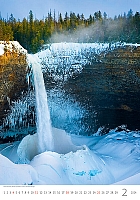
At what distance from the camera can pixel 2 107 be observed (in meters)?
1.72

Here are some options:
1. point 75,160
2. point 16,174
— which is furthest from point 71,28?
point 16,174

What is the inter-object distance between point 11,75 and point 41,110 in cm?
26

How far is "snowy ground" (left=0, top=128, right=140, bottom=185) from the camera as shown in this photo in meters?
1.41

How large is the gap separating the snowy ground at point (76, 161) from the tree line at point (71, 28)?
1.75 feet

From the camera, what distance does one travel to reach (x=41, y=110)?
5.55ft

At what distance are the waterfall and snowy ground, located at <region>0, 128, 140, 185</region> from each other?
0.04 meters

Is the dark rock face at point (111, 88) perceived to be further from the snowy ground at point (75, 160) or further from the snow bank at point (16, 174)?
the snow bank at point (16, 174)

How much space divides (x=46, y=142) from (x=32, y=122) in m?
0.15

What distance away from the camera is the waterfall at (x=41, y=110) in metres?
1.66

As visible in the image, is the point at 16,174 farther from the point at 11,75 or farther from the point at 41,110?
the point at 11,75

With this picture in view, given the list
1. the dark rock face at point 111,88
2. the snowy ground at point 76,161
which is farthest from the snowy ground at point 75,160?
the dark rock face at point 111,88

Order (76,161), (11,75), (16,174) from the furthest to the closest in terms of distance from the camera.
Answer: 1. (11,75)
2. (76,161)
3. (16,174)
